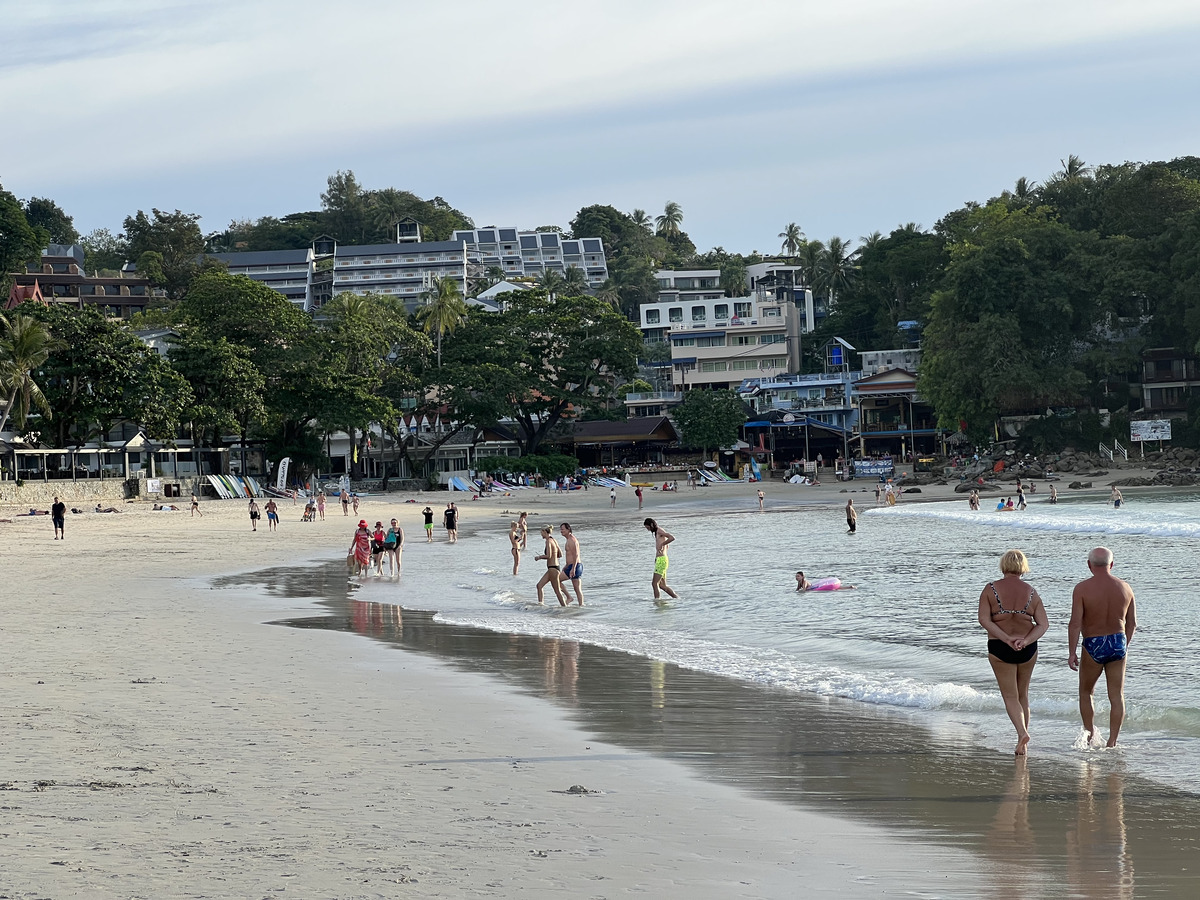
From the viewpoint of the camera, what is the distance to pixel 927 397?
6906cm

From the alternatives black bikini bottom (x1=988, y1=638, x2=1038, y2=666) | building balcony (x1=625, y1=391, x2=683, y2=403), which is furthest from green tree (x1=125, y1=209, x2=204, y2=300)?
black bikini bottom (x1=988, y1=638, x2=1038, y2=666)

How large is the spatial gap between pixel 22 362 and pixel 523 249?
104 meters

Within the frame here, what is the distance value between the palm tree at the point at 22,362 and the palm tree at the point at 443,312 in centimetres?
2365

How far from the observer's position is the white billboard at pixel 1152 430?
206ft

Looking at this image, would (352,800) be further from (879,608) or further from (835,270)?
(835,270)

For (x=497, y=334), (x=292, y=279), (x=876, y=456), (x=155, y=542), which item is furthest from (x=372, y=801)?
(x=292, y=279)

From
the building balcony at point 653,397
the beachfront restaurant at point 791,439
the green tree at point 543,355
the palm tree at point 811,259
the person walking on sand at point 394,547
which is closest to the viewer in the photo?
the person walking on sand at point 394,547

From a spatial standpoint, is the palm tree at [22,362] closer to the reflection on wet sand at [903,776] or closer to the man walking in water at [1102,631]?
the reflection on wet sand at [903,776]

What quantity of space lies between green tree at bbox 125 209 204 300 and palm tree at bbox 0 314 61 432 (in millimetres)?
68700

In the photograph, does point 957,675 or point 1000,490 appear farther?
point 1000,490

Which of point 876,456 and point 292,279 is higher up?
point 292,279

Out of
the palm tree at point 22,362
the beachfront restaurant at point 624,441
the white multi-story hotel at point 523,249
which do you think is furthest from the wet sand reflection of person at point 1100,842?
the white multi-story hotel at point 523,249

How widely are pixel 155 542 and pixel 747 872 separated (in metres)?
29.7

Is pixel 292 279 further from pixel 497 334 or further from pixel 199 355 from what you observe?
pixel 199 355
